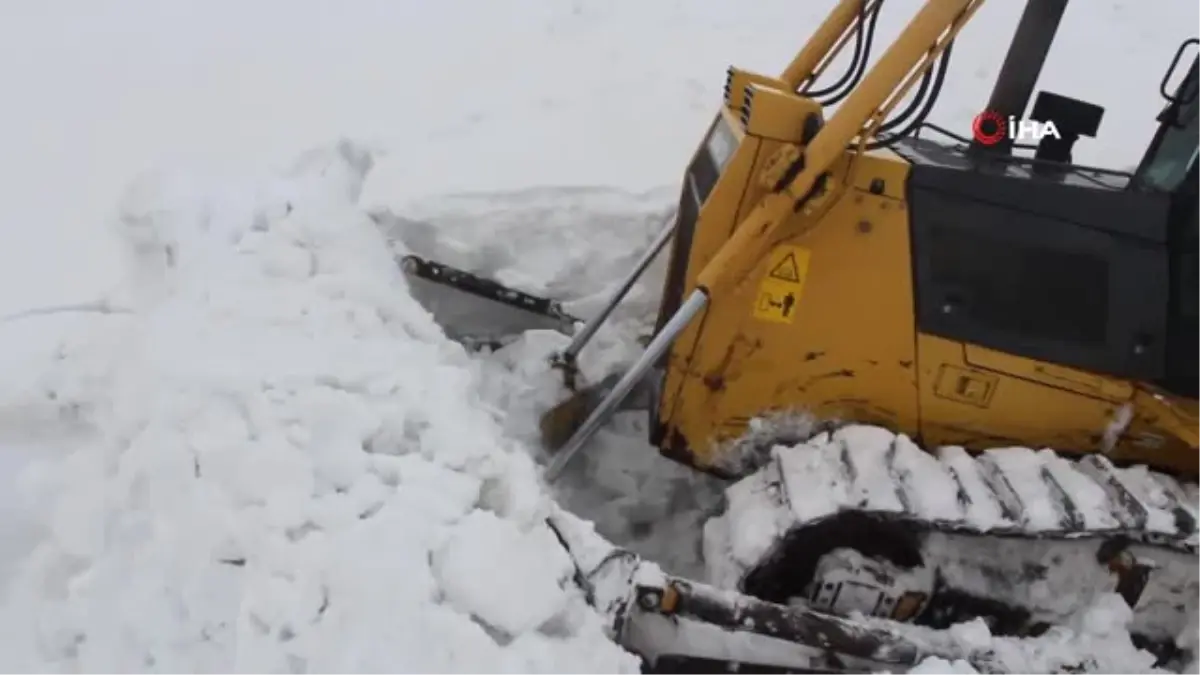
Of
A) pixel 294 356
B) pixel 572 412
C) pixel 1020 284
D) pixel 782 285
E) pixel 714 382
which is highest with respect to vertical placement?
pixel 1020 284

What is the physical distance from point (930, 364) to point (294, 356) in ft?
5.64

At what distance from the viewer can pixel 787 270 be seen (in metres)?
3.18

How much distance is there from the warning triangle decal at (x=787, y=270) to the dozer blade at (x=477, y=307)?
1148 millimetres

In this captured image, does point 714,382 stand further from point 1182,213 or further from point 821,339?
point 1182,213

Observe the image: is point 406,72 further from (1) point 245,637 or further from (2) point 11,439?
(1) point 245,637

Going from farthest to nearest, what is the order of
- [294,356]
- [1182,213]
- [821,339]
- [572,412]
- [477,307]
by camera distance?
[477,307] < [572,412] < [821,339] < [1182,213] < [294,356]

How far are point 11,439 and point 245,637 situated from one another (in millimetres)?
A: 1730

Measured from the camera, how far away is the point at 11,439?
3.29 m

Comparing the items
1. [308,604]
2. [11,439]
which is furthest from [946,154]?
[11,439]

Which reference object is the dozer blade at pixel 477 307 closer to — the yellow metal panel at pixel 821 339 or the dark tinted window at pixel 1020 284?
the yellow metal panel at pixel 821 339

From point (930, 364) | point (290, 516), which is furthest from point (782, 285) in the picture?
point (290, 516)

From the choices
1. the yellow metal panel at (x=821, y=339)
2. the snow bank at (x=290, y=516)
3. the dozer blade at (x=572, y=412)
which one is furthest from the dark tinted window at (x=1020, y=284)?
the snow bank at (x=290, y=516)

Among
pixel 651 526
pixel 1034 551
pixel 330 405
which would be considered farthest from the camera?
pixel 651 526

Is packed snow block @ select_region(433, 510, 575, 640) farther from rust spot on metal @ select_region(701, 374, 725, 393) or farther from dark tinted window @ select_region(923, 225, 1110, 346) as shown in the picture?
dark tinted window @ select_region(923, 225, 1110, 346)
